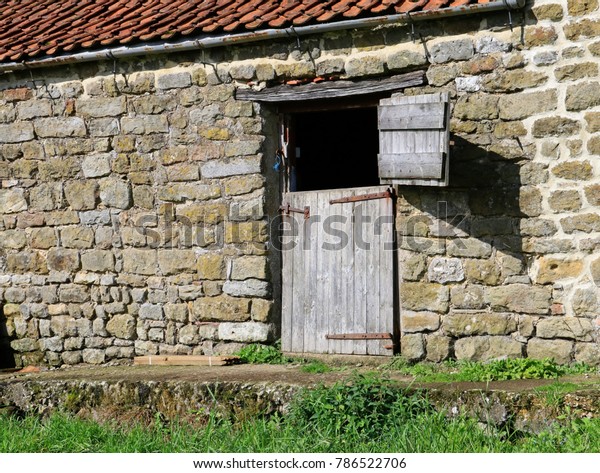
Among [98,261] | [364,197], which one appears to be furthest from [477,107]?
[98,261]

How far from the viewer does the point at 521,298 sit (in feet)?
22.3

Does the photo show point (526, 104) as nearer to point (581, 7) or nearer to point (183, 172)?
point (581, 7)

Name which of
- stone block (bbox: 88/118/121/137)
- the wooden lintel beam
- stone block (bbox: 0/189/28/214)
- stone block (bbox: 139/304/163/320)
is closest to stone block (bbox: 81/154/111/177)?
stone block (bbox: 88/118/121/137)

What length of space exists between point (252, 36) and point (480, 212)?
7.84ft

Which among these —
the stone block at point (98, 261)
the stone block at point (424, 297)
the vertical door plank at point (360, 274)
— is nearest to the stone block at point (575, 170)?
the stone block at point (424, 297)

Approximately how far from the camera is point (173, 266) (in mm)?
7988

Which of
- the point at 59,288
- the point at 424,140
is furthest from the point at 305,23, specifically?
the point at 59,288

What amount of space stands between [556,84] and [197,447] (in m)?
3.74

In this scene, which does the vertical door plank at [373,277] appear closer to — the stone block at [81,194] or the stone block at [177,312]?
the stone block at [177,312]

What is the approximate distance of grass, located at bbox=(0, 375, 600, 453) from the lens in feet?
17.0

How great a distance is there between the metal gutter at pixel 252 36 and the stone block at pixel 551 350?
2.54 meters

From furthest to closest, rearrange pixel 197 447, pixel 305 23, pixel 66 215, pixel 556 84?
pixel 66 215
pixel 305 23
pixel 556 84
pixel 197 447

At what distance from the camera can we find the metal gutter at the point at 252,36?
264 inches

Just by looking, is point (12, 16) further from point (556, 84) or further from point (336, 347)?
point (556, 84)
